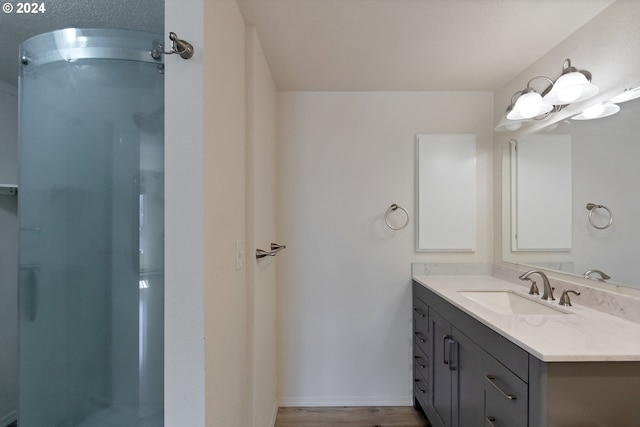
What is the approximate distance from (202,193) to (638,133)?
181 cm

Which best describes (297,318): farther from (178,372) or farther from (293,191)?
(178,372)

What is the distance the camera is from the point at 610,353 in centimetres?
85

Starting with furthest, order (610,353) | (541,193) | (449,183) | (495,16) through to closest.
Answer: (449,183) → (541,193) → (495,16) → (610,353)

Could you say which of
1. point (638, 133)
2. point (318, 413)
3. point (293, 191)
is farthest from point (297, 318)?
point (638, 133)

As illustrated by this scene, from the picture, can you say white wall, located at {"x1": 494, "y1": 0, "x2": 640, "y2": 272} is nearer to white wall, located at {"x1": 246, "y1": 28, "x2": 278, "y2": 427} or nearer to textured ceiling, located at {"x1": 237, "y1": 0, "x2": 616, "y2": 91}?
textured ceiling, located at {"x1": 237, "y1": 0, "x2": 616, "y2": 91}

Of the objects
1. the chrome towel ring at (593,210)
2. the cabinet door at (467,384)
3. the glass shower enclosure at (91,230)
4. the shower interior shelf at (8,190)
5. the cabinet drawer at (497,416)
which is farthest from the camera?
the shower interior shelf at (8,190)

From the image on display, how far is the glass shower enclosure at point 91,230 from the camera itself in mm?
1052

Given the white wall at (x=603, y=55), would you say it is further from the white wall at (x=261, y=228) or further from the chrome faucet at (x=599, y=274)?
the white wall at (x=261, y=228)

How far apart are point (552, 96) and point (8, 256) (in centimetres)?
348

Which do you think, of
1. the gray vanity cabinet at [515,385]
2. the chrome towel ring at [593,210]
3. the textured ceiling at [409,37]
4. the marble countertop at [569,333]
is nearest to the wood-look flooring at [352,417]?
the gray vanity cabinet at [515,385]

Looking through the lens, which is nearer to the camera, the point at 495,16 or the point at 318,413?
the point at 495,16

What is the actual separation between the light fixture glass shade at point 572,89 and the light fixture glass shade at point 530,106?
0.27 ft

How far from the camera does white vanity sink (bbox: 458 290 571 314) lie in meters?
1.48

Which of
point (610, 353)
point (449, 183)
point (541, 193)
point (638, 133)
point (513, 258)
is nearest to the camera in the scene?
point (610, 353)
